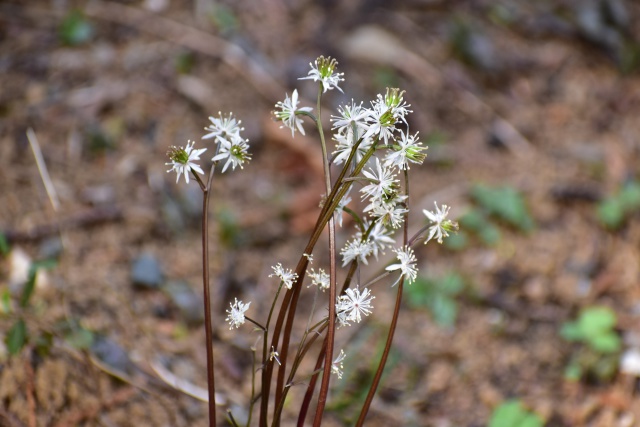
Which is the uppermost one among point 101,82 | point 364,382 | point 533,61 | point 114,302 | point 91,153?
point 533,61

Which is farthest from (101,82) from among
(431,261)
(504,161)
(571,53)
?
(571,53)

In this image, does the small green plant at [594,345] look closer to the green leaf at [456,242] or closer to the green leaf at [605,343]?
the green leaf at [605,343]

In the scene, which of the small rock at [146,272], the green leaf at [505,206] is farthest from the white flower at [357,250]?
the green leaf at [505,206]

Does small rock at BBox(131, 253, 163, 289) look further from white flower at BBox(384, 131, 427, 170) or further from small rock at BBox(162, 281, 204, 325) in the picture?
white flower at BBox(384, 131, 427, 170)

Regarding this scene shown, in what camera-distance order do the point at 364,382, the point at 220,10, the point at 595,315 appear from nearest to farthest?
1. the point at 364,382
2. the point at 595,315
3. the point at 220,10

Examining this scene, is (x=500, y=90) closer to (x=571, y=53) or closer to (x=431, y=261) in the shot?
(x=571, y=53)

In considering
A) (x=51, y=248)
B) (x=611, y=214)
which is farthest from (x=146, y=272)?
(x=611, y=214)

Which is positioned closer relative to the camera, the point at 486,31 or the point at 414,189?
the point at 414,189

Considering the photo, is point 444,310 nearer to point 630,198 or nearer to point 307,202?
point 307,202
